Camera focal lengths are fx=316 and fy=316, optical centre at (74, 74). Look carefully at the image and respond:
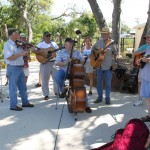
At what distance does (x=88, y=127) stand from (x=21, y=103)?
→ 240cm

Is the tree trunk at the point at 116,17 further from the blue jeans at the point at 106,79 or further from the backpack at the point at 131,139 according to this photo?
the backpack at the point at 131,139

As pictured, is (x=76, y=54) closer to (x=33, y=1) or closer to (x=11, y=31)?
(x=11, y=31)

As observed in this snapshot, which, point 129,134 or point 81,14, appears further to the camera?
point 81,14

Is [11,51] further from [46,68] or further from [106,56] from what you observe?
[106,56]

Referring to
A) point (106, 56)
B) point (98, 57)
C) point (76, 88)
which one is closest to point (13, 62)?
point (76, 88)

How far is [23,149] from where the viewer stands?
4727 mm

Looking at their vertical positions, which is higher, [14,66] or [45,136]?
[14,66]

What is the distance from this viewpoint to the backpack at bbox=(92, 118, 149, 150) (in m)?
4.31

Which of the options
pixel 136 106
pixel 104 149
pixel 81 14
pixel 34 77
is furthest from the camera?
pixel 81 14

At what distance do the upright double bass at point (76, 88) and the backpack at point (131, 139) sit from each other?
1.45 metres

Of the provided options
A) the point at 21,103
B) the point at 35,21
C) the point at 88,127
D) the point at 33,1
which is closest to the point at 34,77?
the point at 21,103

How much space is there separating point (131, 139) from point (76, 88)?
6.44 ft

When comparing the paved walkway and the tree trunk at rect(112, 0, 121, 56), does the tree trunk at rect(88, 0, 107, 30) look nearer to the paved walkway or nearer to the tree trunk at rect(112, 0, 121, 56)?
the tree trunk at rect(112, 0, 121, 56)

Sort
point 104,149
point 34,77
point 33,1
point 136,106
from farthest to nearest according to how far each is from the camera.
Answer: point 33,1
point 34,77
point 136,106
point 104,149
